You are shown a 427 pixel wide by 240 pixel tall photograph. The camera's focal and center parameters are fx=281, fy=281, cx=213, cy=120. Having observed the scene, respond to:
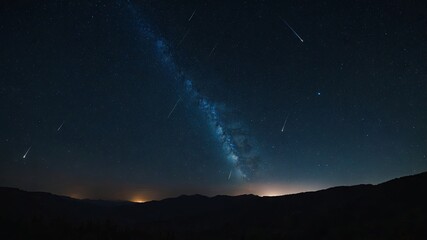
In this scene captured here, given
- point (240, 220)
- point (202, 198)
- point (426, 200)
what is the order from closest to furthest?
1. point (426, 200)
2. point (240, 220)
3. point (202, 198)

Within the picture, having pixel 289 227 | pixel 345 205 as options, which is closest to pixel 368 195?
pixel 345 205

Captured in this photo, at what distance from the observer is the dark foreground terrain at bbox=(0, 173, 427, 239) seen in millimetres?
19484

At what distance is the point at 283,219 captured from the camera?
1569 inches

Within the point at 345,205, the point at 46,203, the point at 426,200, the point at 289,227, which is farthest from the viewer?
the point at 46,203

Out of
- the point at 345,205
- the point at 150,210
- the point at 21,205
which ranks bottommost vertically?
the point at 21,205

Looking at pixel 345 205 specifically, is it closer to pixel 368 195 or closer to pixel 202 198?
pixel 368 195

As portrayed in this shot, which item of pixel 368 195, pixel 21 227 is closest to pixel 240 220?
pixel 368 195

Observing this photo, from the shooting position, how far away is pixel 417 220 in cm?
2273

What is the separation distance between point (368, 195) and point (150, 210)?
2357 inches

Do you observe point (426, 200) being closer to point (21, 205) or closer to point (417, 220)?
point (417, 220)

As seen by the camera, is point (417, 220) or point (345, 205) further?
point (345, 205)

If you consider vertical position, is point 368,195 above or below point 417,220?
above

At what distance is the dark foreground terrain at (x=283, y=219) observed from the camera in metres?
19.5

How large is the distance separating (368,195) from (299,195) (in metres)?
17.5
